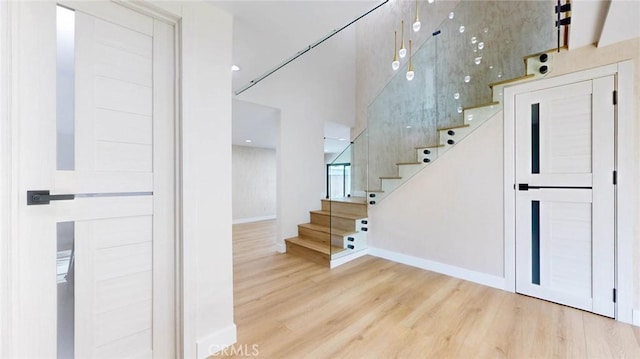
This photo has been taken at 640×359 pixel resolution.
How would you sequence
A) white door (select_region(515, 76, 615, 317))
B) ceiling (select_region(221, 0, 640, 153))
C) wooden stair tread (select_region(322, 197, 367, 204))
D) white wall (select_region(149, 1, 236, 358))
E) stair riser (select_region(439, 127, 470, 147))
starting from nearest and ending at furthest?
white wall (select_region(149, 1, 236, 358)), ceiling (select_region(221, 0, 640, 153)), white door (select_region(515, 76, 615, 317)), stair riser (select_region(439, 127, 470, 147)), wooden stair tread (select_region(322, 197, 367, 204))

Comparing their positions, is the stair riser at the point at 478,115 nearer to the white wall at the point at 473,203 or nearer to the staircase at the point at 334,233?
the white wall at the point at 473,203

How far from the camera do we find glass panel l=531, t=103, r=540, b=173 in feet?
8.15

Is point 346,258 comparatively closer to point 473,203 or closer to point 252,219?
point 473,203

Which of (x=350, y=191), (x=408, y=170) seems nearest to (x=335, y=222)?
(x=350, y=191)

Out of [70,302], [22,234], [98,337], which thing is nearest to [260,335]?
[98,337]

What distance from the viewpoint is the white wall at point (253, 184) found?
23.1 ft

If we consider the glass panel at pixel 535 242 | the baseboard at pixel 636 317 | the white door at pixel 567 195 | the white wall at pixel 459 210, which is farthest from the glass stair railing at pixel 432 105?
the baseboard at pixel 636 317

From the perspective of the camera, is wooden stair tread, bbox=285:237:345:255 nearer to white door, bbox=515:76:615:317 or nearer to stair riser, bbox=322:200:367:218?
stair riser, bbox=322:200:367:218

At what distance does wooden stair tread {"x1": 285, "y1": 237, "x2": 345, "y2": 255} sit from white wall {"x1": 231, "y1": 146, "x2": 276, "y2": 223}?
3.60 metres

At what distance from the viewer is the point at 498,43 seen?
301cm

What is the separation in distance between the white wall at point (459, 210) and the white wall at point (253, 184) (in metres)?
4.81

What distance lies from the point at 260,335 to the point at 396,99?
11.3ft

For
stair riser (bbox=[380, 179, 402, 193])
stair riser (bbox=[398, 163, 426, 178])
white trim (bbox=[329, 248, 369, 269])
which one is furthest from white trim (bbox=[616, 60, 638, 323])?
white trim (bbox=[329, 248, 369, 269])

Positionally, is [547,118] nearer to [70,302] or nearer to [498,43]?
[498,43]
